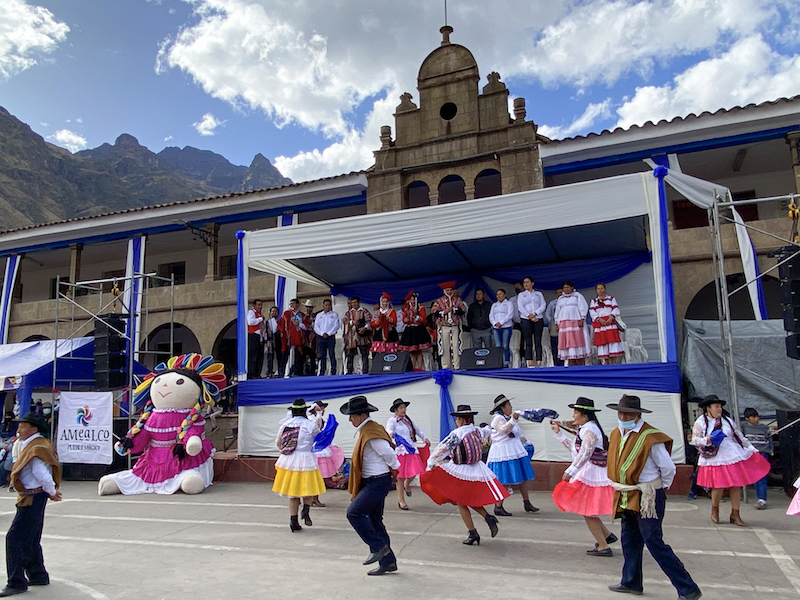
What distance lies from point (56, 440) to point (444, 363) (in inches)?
350

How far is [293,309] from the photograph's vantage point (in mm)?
14492

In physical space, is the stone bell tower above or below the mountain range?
below

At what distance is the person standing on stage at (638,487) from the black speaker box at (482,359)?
18.9 ft

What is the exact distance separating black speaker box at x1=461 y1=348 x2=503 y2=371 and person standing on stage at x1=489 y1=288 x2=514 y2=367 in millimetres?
1067

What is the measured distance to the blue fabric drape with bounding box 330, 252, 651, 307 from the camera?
12816 millimetres

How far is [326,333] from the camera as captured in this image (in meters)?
13.7

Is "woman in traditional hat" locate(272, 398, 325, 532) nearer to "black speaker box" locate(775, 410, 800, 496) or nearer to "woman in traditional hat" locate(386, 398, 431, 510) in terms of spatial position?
"woman in traditional hat" locate(386, 398, 431, 510)

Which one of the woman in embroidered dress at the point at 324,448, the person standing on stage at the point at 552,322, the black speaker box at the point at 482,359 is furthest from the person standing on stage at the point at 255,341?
the person standing on stage at the point at 552,322

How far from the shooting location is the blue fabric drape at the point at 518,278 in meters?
12.8

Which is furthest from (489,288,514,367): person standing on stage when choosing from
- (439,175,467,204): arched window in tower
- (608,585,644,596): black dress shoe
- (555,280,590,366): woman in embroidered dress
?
(608,585,644,596): black dress shoe

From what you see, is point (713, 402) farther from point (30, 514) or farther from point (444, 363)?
point (30, 514)

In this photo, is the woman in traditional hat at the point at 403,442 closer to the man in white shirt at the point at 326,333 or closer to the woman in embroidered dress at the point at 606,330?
the woman in embroidered dress at the point at 606,330

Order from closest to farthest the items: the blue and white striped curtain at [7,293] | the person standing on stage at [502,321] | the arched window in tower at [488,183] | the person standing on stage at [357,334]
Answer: the person standing on stage at [502,321], the person standing on stage at [357,334], the arched window in tower at [488,183], the blue and white striped curtain at [7,293]

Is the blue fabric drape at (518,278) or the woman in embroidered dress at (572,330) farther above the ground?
the blue fabric drape at (518,278)
